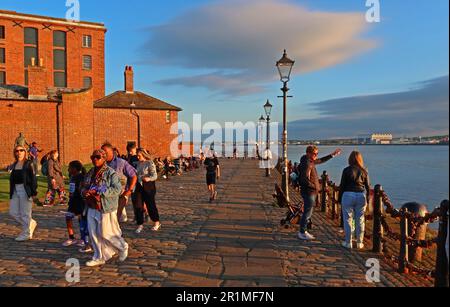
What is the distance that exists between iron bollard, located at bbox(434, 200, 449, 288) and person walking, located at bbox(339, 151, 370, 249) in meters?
2.23

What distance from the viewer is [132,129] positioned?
35000mm

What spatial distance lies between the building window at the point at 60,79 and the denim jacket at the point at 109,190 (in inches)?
A: 2095

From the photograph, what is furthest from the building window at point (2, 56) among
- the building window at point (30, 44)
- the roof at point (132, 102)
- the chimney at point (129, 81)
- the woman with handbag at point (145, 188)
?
→ the woman with handbag at point (145, 188)

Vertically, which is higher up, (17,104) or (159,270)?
(17,104)

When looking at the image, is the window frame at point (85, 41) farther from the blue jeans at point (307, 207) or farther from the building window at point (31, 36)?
the blue jeans at point (307, 207)

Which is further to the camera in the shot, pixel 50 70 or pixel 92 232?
pixel 50 70

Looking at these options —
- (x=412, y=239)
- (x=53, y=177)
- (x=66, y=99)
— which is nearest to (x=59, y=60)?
(x=66, y=99)

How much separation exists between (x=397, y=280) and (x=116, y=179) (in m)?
4.66

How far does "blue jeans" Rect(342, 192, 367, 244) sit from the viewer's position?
658 cm

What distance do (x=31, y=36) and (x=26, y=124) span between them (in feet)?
113

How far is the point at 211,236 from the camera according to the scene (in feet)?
24.7
